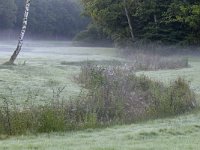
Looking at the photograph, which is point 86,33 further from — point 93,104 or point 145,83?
point 93,104

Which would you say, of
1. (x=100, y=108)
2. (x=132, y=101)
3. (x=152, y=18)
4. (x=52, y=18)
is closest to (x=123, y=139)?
(x=100, y=108)

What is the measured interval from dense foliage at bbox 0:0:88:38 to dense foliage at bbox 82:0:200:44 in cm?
4743

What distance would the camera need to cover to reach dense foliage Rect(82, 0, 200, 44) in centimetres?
4934

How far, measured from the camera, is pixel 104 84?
17.0 meters

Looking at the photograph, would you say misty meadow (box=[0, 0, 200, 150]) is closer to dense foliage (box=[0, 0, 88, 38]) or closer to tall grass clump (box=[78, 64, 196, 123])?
tall grass clump (box=[78, 64, 196, 123])

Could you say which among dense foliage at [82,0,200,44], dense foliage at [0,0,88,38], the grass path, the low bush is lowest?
the grass path

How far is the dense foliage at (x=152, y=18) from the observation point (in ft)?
162

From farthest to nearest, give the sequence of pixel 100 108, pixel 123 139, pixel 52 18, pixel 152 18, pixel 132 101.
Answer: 1. pixel 52 18
2. pixel 152 18
3. pixel 132 101
4. pixel 100 108
5. pixel 123 139

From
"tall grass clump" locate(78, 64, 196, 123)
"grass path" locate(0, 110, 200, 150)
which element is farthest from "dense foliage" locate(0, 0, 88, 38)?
"grass path" locate(0, 110, 200, 150)

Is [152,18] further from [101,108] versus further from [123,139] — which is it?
[123,139]

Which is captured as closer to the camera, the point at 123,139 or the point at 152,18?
the point at 123,139

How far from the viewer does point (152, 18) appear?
54.7 m

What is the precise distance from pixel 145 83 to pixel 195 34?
107 feet

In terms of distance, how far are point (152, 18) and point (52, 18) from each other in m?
56.8
